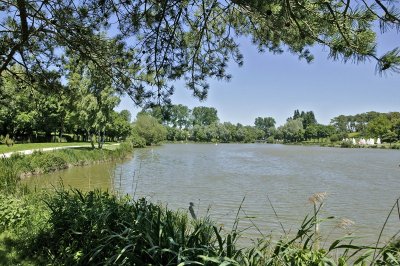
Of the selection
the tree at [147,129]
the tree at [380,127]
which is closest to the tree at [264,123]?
the tree at [380,127]

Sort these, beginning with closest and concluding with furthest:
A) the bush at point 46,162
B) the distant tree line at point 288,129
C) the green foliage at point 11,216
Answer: the green foliage at point 11,216 → the bush at point 46,162 → the distant tree line at point 288,129

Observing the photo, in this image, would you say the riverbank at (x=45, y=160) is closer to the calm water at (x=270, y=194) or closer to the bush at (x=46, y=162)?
the bush at (x=46, y=162)

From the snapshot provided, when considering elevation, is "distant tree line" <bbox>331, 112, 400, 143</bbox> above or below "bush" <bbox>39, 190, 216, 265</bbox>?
above

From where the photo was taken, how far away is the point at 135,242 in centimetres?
434

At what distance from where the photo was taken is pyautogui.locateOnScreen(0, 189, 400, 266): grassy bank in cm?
375

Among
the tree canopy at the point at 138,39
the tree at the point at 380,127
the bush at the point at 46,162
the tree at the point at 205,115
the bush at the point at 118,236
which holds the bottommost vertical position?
the bush at the point at 46,162

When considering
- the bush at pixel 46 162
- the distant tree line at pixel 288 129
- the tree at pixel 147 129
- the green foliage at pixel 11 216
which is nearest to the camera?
the green foliage at pixel 11 216

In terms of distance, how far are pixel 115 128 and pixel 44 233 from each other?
60.1 metres

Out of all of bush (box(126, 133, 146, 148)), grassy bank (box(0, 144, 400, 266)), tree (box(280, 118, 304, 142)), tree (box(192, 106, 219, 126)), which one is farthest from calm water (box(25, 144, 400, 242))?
tree (box(192, 106, 219, 126))

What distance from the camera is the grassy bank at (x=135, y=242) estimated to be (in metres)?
3.75

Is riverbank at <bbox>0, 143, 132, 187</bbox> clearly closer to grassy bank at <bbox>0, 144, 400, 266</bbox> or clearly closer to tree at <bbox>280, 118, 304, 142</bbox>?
grassy bank at <bbox>0, 144, 400, 266</bbox>

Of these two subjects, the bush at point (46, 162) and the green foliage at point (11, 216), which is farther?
the bush at point (46, 162)

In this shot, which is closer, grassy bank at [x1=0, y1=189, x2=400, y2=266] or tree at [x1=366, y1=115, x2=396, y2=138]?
grassy bank at [x1=0, y1=189, x2=400, y2=266]

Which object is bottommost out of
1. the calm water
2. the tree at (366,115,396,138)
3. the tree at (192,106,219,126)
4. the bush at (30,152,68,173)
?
the calm water
